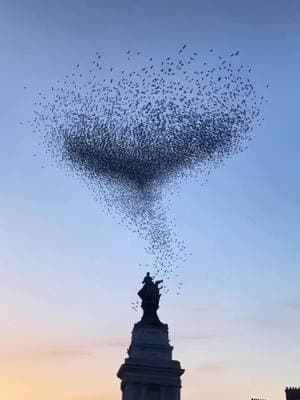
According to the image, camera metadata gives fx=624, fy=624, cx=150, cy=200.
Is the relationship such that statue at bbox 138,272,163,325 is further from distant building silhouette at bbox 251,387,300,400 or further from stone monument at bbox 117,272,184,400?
distant building silhouette at bbox 251,387,300,400

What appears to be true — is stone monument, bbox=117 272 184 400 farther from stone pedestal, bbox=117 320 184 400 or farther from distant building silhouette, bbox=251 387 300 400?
distant building silhouette, bbox=251 387 300 400

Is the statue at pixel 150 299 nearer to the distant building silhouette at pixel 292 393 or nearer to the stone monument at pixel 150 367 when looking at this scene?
the stone monument at pixel 150 367

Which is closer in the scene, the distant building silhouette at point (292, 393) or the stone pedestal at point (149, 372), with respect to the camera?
the stone pedestal at point (149, 372)

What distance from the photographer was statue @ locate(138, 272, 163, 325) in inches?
1953

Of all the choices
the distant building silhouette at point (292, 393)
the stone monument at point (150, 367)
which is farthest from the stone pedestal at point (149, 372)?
the distant building silhouette at point (292, 393)

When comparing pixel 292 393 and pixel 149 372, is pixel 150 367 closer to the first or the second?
pixel 149 372

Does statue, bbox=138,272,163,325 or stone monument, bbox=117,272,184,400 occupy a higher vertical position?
statue, bbox=138,272,163,325

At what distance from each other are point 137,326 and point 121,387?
4.80m

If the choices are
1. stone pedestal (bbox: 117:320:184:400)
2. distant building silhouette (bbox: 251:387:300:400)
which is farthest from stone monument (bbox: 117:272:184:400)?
distant building silhouette (bbox: 251:387:300:400)

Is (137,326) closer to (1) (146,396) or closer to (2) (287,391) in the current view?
(1) (146,396)

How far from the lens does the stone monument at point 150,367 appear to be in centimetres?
4506

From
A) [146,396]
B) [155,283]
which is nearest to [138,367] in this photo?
[146,396]

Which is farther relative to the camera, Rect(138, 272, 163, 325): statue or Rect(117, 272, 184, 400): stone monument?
Rect(138, 272, 163, 325): statue

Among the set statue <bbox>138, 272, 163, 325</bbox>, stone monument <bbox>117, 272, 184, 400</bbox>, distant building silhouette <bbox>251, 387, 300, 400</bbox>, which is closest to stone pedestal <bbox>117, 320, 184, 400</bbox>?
stone monument <bbox>117, 272, 184, 400</bbox>
